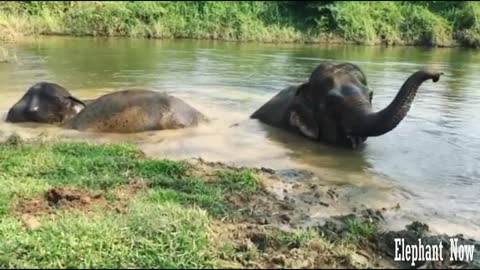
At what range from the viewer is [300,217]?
534 cm

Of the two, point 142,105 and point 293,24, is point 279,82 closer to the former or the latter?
point 142,105

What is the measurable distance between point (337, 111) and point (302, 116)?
0.72 metres

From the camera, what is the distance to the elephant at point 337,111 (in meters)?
7.88

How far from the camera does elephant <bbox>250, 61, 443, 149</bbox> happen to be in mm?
7875

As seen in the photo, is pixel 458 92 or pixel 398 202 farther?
pixel 458 92

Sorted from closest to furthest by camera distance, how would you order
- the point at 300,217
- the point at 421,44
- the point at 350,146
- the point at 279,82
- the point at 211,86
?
the point at 300,217 → the point at 350,146 → the point at 211,86 → the point at 279,82 → the point at 421,44

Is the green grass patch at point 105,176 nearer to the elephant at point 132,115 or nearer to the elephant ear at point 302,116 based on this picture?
the elephant at point 132,115

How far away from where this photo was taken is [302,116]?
29.7 ft

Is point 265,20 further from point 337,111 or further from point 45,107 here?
point 337,111

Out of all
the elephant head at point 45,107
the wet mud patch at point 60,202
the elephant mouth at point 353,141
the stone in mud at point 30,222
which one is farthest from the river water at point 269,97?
the stone in mud at point 30,222

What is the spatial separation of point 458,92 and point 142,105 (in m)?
7.53

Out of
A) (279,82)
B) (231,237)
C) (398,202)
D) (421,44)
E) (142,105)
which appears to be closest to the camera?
(231,237)

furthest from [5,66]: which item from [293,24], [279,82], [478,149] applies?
[293,24]

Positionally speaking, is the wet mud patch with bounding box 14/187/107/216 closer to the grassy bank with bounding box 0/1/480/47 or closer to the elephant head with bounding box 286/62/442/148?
the elephant head with bounding box 286/62/442/148
